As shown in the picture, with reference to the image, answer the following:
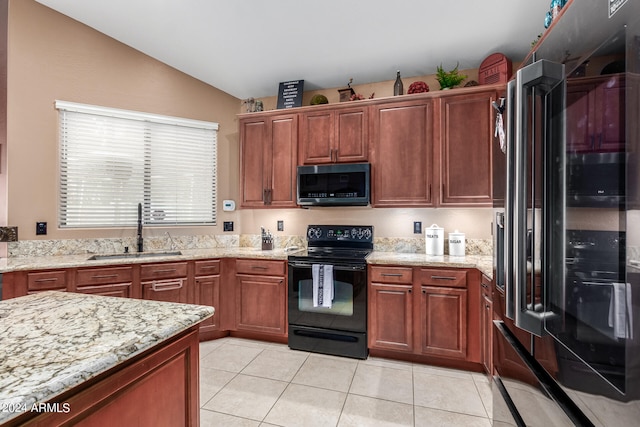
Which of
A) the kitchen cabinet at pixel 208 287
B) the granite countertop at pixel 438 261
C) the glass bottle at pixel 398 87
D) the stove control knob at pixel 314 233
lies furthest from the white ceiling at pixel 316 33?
the kitchen cabinet at pixel 208 287

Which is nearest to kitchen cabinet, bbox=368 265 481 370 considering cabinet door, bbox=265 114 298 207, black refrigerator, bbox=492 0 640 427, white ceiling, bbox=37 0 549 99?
cabinet door, bbox=265 114 298 207

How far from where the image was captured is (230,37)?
2.67m

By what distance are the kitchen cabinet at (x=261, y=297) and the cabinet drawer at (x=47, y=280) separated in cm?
139

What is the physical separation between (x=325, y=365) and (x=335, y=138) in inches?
84.9

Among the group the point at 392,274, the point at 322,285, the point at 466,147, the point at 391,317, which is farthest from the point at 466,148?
the point at 322,285

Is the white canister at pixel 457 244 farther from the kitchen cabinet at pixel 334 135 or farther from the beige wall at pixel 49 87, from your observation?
the beige wall at pixel 49 87

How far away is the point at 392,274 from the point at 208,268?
5.92ft

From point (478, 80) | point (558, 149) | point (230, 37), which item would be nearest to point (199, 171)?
point (230, 37)

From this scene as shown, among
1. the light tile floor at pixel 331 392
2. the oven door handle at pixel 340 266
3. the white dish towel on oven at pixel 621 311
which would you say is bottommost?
the light tile floor at pixel 331 392

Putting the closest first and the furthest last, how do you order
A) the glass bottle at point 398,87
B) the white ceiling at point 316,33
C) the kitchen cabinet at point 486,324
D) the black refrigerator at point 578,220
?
the black refrigerator at point 578,220
the kitchen cabinet at point 486,324
the white ceiling at point 316,33
the glass bottle at point 398,87

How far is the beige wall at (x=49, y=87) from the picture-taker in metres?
2.61

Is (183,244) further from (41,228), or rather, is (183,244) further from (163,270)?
(41,228)

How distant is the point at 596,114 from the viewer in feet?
1.98

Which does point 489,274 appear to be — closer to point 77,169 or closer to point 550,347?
point 550,347
